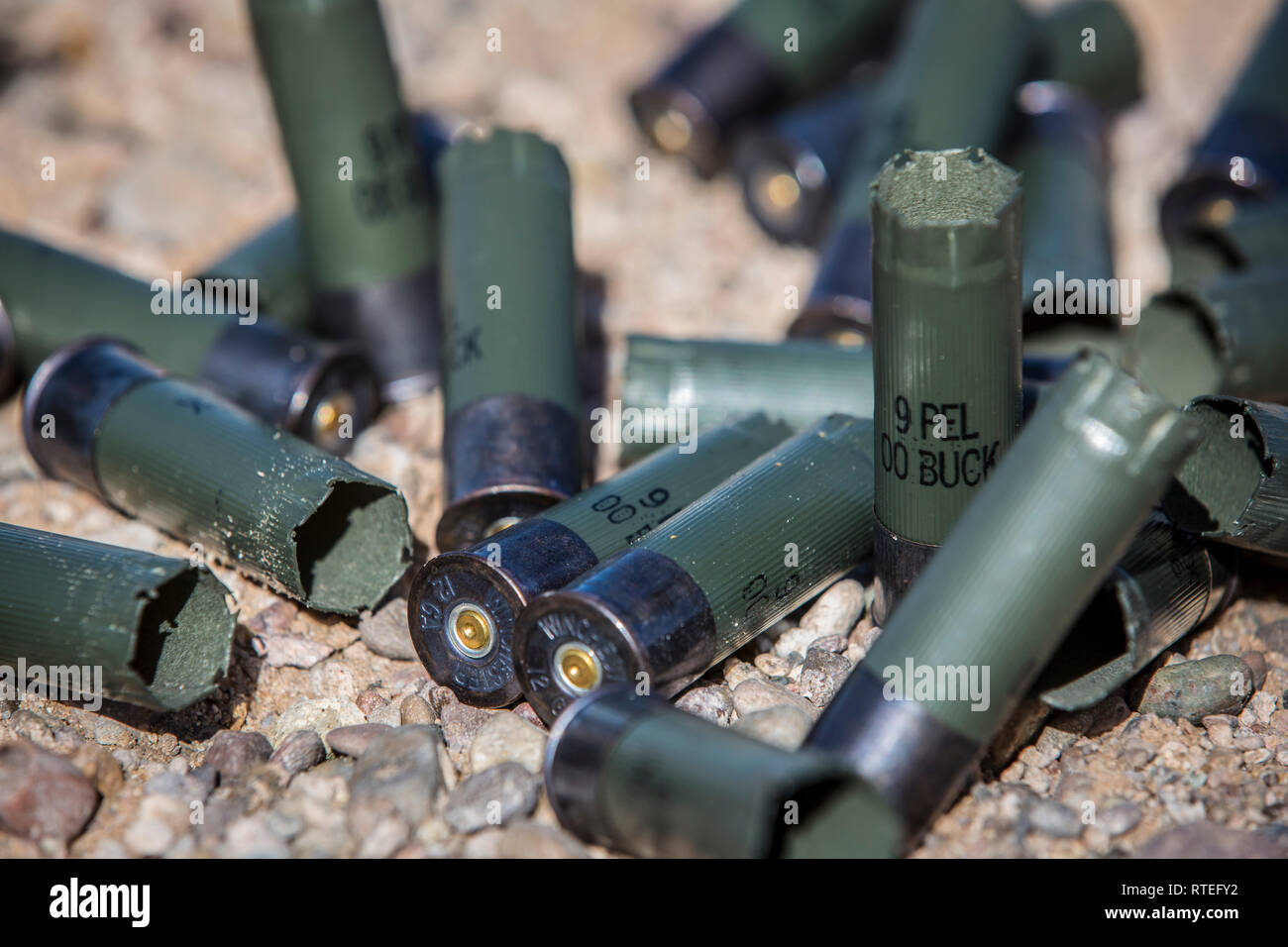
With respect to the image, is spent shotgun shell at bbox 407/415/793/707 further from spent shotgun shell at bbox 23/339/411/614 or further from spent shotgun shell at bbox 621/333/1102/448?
spent shotgun shell at bbox 621/333/1102/448

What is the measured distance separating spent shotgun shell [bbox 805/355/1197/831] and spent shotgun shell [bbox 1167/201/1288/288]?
2442mm

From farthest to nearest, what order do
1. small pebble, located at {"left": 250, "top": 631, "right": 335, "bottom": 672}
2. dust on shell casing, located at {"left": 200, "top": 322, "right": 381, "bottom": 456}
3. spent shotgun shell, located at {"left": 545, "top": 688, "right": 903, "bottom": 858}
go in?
dust on shell casing, located at {"left": 200, "top": 322, "right": 381, "bottom": 456} < small pebble, located at {"left": 250, "top": 631, "right": 335, "bottom": 672} < spent shotgun shell, located at {"left": 545, "top": 688, "right": 903, "bottom": 858}

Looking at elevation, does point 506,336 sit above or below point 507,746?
above

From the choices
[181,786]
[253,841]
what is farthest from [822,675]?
[181,786]

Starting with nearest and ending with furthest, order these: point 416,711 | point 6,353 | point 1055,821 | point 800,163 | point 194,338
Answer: point 1055,821 < point 416,711 < point 194,338 < point 6,353 < point 800,163

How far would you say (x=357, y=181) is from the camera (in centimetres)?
583

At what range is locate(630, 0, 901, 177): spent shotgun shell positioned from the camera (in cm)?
717

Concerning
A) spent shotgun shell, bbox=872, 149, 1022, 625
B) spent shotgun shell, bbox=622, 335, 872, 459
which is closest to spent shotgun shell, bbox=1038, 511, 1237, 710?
spent shotgun shell, bbox=872, 149, 1022, 625

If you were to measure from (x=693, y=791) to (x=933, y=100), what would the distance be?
4192mm

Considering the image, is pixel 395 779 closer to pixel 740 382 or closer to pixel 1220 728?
pixel 740 382
